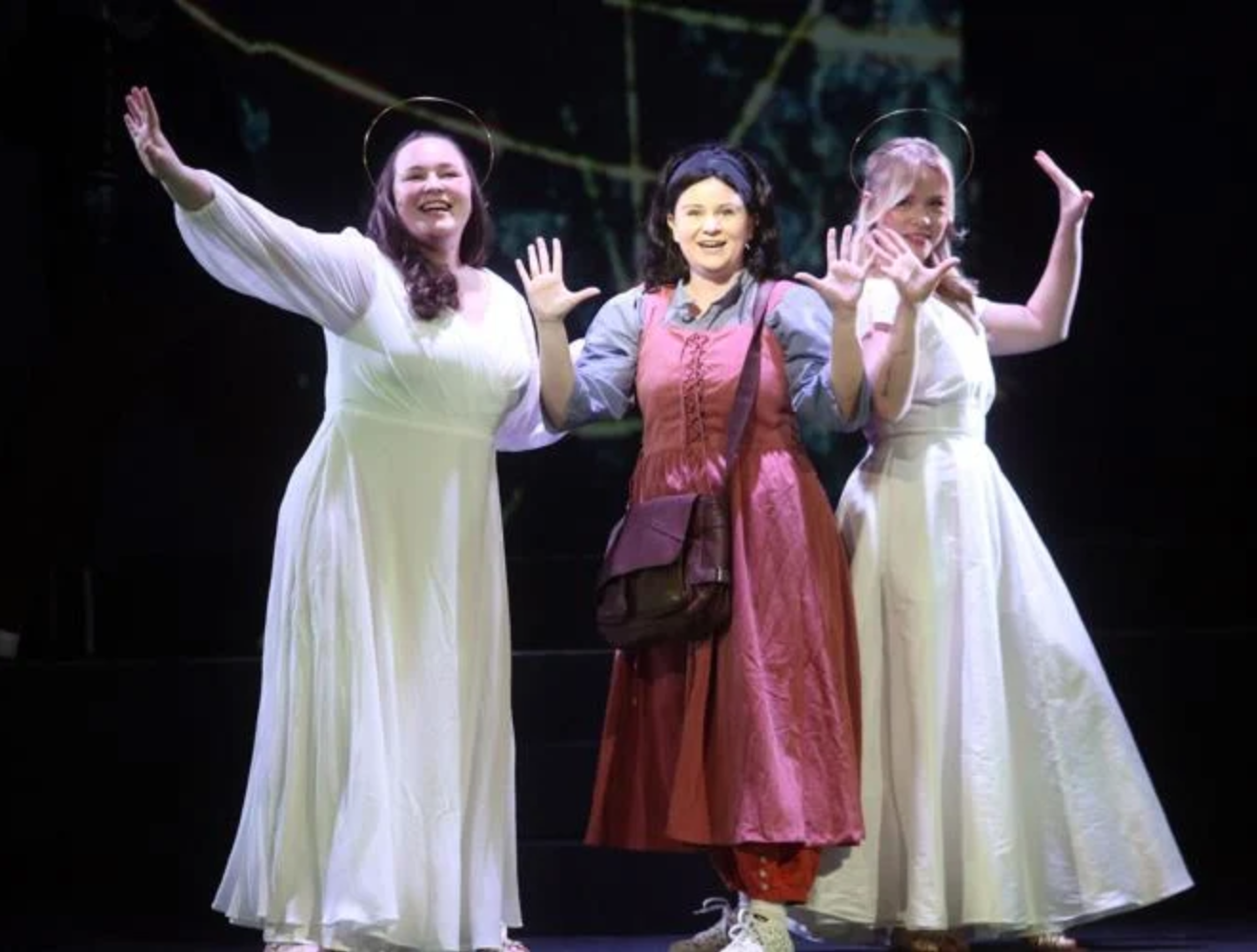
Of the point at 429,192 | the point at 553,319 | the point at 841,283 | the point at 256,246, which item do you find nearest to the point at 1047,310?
the point at 841,283

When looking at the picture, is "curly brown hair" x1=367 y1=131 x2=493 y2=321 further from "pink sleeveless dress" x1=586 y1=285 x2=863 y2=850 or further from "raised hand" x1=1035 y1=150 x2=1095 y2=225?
"raised hand" x1=1035 y1=150 x2=1095 y2=225

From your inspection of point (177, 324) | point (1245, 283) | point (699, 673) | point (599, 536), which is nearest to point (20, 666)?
point (177, 324)

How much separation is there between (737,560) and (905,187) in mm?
810

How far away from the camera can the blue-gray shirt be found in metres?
3.68

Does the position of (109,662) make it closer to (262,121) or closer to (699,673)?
(262,121)

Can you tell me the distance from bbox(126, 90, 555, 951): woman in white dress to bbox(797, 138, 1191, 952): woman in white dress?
669 mm

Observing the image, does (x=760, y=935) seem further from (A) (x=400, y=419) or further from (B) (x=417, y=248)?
(B) (x=417, y=248)

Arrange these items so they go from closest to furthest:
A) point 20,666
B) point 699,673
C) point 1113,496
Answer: point 699,673 < point 20,666 < point 1113,496

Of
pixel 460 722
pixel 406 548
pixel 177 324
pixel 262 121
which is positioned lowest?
pixel 460 722

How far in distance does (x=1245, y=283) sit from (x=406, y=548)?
2.83 meters

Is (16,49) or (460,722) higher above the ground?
(16,49)

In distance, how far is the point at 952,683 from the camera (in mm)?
3814

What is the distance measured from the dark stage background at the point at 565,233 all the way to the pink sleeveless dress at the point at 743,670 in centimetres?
181

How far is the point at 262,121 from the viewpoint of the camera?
5.59m
